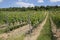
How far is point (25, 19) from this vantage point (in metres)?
50.9

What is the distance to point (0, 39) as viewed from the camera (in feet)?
72.9

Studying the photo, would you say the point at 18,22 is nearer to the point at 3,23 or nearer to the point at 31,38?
the point at 3,23

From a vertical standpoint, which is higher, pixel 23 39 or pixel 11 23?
pixel 23 39

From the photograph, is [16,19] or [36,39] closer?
[36,39]

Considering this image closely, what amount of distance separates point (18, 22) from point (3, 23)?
5.56 meters

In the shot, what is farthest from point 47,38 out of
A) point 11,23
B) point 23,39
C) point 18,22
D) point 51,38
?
point 18,22

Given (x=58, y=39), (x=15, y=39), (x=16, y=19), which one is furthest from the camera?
(x=16, y=19)

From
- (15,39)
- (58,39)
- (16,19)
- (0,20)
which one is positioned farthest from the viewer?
(16,19)

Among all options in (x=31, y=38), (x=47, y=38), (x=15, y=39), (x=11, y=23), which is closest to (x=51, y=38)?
(x=47, y=38)

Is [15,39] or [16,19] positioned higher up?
[15,39]

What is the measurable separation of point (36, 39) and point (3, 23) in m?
23.1

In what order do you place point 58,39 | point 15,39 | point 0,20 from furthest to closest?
point 0,20
point 58,39
point 15,39

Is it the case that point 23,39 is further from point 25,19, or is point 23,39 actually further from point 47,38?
point 25,19

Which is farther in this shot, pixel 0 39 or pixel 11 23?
pixel 11 23
